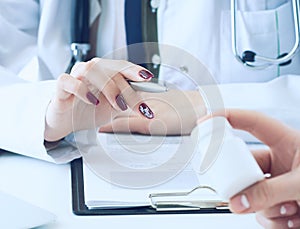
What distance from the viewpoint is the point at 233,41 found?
92cm

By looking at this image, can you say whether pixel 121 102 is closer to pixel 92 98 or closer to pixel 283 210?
pixel 92 98

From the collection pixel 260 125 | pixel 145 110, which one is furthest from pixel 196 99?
pixel 260 125

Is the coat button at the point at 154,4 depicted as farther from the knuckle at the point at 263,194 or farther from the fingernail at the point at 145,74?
the knuckle at the point at 263,194

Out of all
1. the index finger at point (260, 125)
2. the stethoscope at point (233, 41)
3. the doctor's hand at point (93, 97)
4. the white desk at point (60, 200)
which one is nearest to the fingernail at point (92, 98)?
the doctor's hand at point (93, 97)

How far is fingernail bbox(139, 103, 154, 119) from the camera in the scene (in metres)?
0.60

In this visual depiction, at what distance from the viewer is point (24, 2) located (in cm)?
105

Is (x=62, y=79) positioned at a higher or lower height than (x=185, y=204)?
higher

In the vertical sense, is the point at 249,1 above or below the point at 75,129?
above

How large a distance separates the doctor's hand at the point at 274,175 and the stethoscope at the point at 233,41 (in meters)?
0.45

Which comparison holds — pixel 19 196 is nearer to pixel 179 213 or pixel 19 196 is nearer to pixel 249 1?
pixel 179 213

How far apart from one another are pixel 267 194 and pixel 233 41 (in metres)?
0.56

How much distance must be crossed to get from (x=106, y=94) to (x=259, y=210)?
24 centimetres

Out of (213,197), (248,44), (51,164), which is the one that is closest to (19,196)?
(51,164)

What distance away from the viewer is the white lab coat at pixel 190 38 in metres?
0.89
